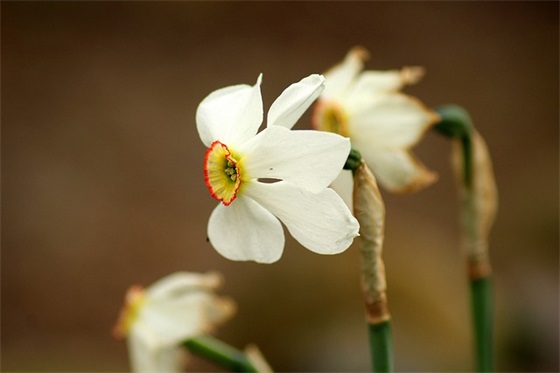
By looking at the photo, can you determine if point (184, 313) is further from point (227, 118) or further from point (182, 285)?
point (227, 118)

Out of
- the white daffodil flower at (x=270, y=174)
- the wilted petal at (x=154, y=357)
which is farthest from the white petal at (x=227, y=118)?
the wilted petal at (x=154, y=357)

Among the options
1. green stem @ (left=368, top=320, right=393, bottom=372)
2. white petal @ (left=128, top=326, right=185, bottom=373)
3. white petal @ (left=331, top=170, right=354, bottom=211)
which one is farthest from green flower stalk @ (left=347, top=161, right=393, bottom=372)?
white petal @ (left=128, top=326, right=185, bottom=373)

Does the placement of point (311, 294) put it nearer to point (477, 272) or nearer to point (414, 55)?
point (477, 272)

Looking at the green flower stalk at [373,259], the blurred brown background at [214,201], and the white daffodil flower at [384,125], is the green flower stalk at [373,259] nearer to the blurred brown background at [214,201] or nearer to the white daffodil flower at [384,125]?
the white daffodil flower at [384,125]

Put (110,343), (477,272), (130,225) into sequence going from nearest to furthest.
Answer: (477,272) < (110,343) < (130,225)

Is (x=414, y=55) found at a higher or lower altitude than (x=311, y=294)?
higher

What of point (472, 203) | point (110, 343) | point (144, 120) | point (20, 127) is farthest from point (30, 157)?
point (472, 203)
